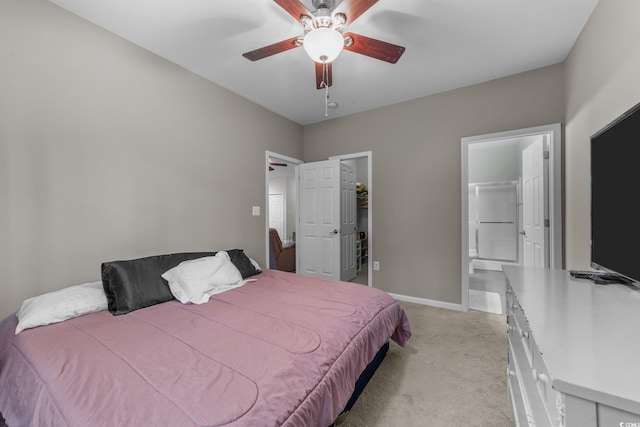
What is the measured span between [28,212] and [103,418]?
5.61ft

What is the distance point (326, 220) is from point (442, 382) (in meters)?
2.57

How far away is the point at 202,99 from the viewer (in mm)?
2865

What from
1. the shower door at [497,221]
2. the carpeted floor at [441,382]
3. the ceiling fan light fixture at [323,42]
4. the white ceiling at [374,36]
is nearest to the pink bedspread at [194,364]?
the carpeted floor at [441,382]

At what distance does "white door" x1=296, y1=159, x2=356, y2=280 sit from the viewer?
13.0ft

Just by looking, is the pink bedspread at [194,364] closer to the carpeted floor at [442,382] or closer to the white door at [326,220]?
the carpeted floor at [442,382]

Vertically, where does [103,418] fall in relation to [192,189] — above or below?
below

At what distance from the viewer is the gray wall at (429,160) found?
2820mm

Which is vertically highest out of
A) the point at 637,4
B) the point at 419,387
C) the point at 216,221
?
the point at 637,4

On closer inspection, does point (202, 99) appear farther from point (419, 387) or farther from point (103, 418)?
point (419, 387)

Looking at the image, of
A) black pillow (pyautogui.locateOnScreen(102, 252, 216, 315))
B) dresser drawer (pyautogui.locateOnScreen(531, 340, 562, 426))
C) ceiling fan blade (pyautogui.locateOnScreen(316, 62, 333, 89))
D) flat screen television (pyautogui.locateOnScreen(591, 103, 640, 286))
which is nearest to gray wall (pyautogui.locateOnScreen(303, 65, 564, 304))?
flat screen television (pyautogui.locateOnScreen(591, 103, 640, 286))

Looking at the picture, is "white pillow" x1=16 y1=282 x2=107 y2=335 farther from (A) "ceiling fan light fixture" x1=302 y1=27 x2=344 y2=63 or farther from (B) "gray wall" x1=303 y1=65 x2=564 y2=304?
(B) "gray wall" x1=303 y1=65 x2=564 y2=304

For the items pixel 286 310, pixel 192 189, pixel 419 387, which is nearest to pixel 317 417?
pixel 286 310

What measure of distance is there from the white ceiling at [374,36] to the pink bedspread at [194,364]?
7.19ft

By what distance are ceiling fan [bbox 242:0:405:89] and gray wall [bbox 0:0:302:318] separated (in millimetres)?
1250
